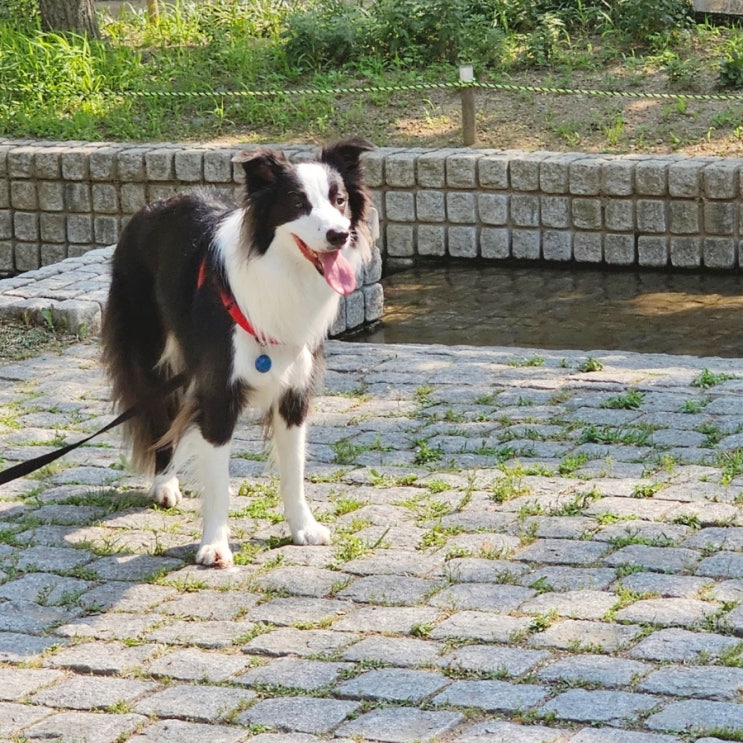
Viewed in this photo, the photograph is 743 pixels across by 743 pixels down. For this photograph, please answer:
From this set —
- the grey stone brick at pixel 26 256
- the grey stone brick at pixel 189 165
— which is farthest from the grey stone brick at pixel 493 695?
the grey stone brick at pixel 26 256

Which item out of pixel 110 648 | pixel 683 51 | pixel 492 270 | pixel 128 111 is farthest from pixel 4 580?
pixel 683 51

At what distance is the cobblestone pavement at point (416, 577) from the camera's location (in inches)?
139

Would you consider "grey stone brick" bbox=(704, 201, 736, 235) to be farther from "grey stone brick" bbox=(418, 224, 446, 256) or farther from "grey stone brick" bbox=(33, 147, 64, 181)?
"grey stone brick" bbox=(33, 147, 64, 181)

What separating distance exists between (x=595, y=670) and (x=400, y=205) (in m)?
6.30

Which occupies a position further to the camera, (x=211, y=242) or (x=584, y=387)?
(x=584, y=387)

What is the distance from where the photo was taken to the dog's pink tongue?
14.3 feet

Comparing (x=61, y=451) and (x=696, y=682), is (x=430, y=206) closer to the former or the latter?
(x=61, y=451)

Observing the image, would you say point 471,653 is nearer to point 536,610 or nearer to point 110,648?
point 536,610

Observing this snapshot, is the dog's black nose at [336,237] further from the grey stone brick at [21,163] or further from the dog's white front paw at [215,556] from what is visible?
the grey stone brick at [21,163]

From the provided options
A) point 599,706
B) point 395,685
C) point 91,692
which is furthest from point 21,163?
point 599,706

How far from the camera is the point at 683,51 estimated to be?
1109cm

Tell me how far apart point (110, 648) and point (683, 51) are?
842cm

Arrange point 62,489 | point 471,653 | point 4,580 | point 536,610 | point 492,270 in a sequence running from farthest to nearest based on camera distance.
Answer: point 492,270, point 62,489, point 4,580, point 536,610, point 471,653

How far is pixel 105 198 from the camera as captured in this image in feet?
33.5
